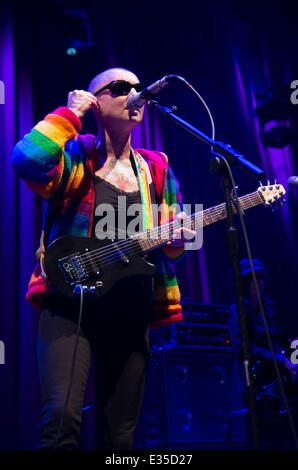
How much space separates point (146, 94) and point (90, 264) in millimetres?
764

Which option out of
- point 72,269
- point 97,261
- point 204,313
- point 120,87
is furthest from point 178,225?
point 204,313

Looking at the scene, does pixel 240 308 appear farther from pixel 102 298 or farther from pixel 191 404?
pixel 191 404

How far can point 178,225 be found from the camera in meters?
2.21

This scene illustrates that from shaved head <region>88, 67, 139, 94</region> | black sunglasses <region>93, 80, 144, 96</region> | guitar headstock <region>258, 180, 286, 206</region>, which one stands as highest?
shaved head <region>88, 67, 139, 94</region>

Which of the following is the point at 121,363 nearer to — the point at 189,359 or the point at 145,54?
the point at 189,359

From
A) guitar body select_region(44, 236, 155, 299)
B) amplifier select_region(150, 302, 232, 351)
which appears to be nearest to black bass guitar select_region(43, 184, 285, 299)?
guitar body select_region(44, 236, 155, 299)

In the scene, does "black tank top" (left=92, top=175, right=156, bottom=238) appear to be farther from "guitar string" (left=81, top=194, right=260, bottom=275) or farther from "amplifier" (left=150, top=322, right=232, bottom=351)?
"amplifier" (left=150, top=322, right=232, bottom=351)

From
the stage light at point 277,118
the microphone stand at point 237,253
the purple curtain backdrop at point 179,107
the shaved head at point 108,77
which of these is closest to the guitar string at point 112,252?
the microphone stand at point 237,253

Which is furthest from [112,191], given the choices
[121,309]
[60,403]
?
[60,403]

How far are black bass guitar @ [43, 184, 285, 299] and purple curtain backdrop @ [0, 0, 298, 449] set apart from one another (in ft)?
5.20

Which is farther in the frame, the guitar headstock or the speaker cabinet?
the speaker cabinet

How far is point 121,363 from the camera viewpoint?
195cm

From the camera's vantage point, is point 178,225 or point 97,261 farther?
point 178,225

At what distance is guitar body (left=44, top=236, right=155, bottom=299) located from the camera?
6.10 feet
